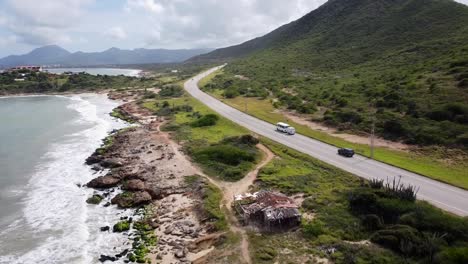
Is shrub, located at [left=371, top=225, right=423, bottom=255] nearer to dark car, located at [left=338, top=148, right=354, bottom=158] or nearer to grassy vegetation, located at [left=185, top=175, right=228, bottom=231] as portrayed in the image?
grassy vegetation, located at [left=185, top=175, right=228, bottom=231]

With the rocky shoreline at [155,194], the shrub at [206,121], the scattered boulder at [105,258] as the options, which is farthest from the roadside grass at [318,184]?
the shrub at [206,121]

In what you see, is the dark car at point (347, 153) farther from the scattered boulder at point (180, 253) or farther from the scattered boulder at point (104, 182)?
the scattered boulder at point (104, 182)

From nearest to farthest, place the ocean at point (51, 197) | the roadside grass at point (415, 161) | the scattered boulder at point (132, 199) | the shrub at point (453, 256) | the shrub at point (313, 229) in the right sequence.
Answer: the shrub at point (453, 256)
the shrub at point (313, 229)
the ocean at point (51, 197)
the roadside grass at point (415, 161)
the scattered boulder at point (132, 199)

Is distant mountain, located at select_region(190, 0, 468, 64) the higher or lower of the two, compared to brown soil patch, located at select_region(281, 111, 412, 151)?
higher

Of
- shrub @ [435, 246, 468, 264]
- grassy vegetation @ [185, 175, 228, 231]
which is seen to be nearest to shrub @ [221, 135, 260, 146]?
grassy vegetation @ [185, 175, 228, 231]

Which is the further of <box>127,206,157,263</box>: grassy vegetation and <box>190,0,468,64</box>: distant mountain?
<box>190,0,468,64</box>: distant mountain

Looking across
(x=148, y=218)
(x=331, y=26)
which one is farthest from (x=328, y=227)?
(x=331, y=26)

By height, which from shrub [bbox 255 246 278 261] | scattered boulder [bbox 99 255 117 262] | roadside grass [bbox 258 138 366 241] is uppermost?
roadside grass [bbox 258 138 366 241]

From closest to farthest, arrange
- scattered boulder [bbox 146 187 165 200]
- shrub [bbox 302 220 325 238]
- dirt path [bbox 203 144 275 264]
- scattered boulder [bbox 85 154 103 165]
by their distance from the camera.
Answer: dirt path [bbox 203 144 275 264]
shrub [bbox 302 220 325 238]
scattered boulder [bbox 146 187 165 200]
scattered boulder [bbox 85 154 103 165]
